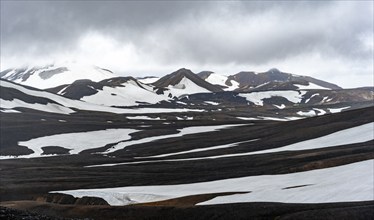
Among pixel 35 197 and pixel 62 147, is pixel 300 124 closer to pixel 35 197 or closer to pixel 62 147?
pixel 62 147

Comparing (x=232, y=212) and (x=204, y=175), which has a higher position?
(x=232, y=212)

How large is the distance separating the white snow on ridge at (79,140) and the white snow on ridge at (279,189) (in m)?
64.6

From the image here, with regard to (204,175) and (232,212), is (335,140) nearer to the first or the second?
(204,175)

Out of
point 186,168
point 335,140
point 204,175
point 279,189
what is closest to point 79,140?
point 186,168

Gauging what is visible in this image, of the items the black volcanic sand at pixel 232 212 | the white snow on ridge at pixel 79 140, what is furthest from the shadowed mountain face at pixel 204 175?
the white snow on ridge at pixel 79 140

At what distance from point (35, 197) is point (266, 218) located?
32.6 metres

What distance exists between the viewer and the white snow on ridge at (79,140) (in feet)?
419

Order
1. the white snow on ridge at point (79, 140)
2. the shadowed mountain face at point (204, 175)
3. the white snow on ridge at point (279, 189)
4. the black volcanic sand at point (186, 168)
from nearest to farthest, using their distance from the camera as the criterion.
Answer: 1. the black volcanic sand at point (186, 168)
2. the shadowed mountain face at point (204, 175)
3. the white snow on ridge at point (279, 189)
4. the white snow on ridge at point (79, 140)

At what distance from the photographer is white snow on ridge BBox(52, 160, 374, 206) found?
148ft

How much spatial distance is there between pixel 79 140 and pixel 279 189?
3698 inches

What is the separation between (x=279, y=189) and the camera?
5109 centimetres

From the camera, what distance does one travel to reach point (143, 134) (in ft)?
470

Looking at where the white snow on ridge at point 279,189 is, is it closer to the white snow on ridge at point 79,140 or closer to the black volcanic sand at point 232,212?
the black volcanic sand at point 232,212

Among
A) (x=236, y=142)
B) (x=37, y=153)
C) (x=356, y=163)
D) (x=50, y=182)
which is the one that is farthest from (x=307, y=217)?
(x=37, y=153)
